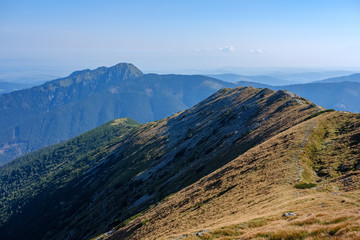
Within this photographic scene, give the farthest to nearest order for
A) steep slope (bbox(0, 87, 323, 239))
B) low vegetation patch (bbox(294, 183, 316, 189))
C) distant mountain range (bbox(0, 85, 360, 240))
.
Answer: steep slope (bbox(0, 87, 323, 239))
low vegetation patch (bbox(294, 183, 316, 189))
distant mountain range (bbox(0, 85, 360, 240))

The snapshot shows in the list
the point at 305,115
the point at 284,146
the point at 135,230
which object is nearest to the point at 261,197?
the point at 284,146

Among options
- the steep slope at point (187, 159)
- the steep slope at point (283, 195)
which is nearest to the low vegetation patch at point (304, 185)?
the steep slope at point (283, 195)

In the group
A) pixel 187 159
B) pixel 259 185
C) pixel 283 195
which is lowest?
pixel 187 159

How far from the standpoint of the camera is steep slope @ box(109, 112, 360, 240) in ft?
59.2

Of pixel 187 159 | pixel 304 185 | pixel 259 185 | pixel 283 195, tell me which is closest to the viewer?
pixel 283 195

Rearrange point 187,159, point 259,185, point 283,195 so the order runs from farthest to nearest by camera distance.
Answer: point 187,159 < point 259,185 < point 283,195

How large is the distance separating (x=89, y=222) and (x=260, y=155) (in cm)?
7174

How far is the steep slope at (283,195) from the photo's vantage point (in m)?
18.1

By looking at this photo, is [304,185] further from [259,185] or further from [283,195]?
[259,185]

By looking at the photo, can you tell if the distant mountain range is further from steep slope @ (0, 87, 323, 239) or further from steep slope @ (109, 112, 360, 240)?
steep slope @ (0, 87, 323, 239)

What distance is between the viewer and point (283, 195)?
2766 cm

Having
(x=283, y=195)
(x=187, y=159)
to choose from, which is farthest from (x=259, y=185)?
(x=187, y=159)

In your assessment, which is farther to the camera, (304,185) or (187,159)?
(187,159)

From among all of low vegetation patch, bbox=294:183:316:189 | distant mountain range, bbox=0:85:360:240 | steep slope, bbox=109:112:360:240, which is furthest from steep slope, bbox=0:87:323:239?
low vegetation patch, bbox=294:183:316:189
